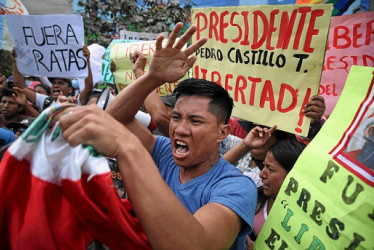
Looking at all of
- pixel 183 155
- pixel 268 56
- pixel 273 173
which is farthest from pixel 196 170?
pixel 268 56

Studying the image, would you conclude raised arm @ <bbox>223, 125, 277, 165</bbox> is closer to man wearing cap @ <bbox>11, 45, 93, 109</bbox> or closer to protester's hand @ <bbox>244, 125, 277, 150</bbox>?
protester's hand @ <bbox>244, 125, 277, 150</bbox>

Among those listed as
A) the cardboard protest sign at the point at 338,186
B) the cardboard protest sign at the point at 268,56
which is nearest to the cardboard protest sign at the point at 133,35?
the cardboard protest sign at the point at 268,56

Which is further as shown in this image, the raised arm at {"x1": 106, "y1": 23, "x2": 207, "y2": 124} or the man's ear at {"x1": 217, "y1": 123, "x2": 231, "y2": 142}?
the man's ear at {"x1": 217, "y1": 123, "x2": 231, "y2": 142}

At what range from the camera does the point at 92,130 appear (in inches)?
39.6

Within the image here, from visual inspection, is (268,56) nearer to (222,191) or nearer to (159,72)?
(159,72)

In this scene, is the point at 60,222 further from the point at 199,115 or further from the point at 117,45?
the point at 117,45

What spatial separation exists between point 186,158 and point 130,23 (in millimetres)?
5985

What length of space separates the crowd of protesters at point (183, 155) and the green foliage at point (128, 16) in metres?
4.09

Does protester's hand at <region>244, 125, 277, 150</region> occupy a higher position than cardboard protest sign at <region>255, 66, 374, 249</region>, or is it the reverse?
cardboard protest sign at <region>255, 66, 374, 249</region>

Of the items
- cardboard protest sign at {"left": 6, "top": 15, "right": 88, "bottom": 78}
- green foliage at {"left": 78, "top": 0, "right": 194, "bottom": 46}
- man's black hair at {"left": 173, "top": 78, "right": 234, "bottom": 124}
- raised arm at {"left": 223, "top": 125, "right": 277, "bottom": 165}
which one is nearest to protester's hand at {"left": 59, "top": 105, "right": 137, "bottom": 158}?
man's black hair at {"left": 173, "top": 78, "right": 234, "bottom": 124}

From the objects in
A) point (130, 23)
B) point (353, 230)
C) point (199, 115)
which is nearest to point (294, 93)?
point (199, 115)

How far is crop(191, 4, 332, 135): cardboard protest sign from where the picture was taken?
92.1 inches

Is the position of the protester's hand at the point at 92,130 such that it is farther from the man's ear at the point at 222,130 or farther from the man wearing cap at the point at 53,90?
the man wearing cap at the point at 53,90

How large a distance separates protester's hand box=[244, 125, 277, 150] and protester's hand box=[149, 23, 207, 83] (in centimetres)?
84
